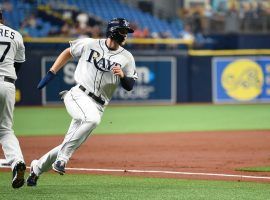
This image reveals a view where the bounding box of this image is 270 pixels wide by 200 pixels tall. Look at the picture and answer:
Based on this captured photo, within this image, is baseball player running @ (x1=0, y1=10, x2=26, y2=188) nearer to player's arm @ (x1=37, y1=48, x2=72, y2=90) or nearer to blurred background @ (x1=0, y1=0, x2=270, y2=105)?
player's arm @ (x1=37, y1=48, x2=72, y2=90)

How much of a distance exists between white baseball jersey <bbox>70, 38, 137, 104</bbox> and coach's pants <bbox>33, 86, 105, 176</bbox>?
0.14m

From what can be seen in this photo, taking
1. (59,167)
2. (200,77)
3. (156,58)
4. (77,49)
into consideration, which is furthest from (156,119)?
(59,167)

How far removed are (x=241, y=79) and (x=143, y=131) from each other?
30.2 feet

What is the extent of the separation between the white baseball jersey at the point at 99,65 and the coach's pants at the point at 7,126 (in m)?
0.75

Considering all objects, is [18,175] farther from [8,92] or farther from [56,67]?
[56,67]

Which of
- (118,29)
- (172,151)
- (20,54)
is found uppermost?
(118,29)

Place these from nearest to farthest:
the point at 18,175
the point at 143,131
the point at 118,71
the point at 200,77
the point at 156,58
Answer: the point at 18,175
the point at 118,71
the point at 143,131
the point at 156,58
the point at 200,77

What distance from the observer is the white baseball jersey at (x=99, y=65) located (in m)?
7.79

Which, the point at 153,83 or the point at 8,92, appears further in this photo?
the point at 153,83

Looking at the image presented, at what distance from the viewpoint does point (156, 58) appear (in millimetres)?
24047

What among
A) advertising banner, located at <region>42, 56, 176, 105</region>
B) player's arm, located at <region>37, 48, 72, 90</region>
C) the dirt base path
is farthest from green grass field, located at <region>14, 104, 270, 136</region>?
player's arm, located at <region>37, 48, 72, 90</region>

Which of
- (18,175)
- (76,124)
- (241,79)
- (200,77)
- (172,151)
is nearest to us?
(18,175)

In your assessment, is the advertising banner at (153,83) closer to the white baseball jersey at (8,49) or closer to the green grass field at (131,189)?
the green grass field at (131,189)

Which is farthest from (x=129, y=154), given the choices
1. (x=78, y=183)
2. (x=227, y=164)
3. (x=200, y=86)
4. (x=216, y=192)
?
(x=200, y=86)
